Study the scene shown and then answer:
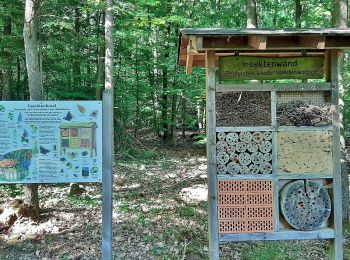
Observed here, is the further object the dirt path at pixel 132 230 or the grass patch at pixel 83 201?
the grass patch at pixel 83 201

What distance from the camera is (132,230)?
20.6 ft

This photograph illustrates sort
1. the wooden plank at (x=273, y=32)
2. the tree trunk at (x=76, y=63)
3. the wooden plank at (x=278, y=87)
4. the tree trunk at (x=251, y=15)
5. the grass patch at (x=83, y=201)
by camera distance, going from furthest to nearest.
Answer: the tree trunk at (x=76, y=63) < the tree trunk at (x=251, y=15) < the grass patch at (x=83, y=201) < the wooden plank at (x=278, y=87) < the wooden plank at (x=273, y=32)

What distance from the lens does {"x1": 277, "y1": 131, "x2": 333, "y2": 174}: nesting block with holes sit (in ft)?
14.7

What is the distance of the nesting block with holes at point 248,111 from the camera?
176 inches

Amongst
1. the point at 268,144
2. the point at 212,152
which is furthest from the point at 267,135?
the point at 212,152

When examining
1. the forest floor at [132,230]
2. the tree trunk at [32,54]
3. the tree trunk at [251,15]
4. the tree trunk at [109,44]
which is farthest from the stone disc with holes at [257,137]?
the tree trunk at [251,15]

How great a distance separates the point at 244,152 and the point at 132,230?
2.81 meters

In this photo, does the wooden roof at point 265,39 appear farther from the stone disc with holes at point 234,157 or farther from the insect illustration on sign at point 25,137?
the insect illustration on sign at point 25,137

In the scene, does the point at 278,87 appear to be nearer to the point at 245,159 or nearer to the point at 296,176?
the point at 245,159

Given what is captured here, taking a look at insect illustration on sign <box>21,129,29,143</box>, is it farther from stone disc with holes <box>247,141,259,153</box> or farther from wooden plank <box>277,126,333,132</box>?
wooden plank <box>277,126,333,132</box>

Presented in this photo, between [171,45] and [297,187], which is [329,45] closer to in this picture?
[297,187]

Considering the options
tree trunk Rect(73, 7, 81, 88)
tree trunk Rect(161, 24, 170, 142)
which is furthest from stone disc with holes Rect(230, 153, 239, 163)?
tree trunk Rect(161, 24, 170, 142)

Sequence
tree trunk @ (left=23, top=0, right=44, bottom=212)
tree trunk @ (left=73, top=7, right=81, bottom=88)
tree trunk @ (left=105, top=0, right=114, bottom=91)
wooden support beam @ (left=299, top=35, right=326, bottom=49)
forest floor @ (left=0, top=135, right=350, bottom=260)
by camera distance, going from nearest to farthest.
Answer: wooden support beam @ (left=299, top=35, right=326, bottom=49) < forest floor @ (left=0, top=135, right=350, bottom=260) < tree trunk @ (left=23, top=0, right=44, bottom=212) < tree trunk @ (left=105, top=0, right=114, bottom=91) < tree trunk @ (left=73, top=7, right=81, bottom=88)

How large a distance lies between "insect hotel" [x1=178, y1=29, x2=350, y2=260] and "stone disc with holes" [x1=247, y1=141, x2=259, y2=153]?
0.01 metres
